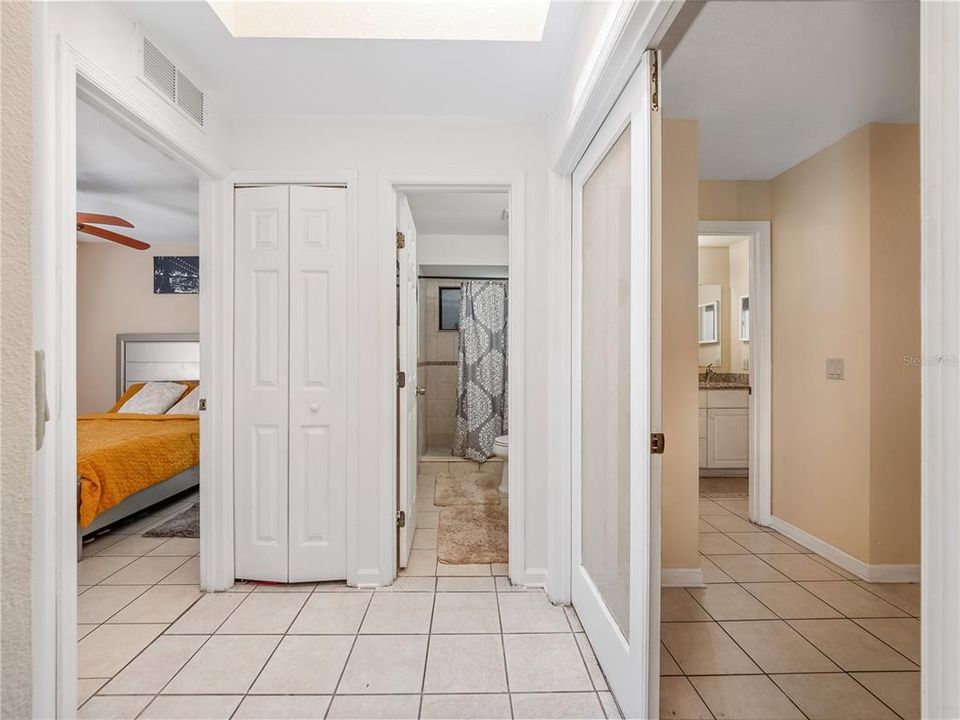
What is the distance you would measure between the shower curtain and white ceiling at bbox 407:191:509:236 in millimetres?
701

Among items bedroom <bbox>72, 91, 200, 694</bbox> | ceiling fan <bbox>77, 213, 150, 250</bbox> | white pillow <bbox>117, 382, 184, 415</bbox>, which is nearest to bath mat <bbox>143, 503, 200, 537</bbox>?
bedroom <bbox>72, 91, 200, 694</bbox>

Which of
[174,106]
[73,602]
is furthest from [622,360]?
[174,106]

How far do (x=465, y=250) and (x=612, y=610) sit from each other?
4.09 metres

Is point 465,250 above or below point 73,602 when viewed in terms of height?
above

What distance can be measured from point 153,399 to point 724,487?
5.15m

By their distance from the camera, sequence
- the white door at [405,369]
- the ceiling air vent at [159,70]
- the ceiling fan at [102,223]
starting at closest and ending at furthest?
the ceiling air vent at [159,70] → the white door at [405,369] → the ceiling fan at [102,223]

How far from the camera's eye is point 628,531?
5.09 ft

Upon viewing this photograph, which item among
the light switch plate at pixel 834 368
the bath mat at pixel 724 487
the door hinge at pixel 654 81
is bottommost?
the bath mat at pixel 724 487

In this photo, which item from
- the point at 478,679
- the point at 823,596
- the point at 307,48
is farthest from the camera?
the point at 823,596

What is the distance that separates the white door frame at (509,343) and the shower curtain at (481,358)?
114 inches

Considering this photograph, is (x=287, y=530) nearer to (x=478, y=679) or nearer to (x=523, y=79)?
(x=478, y=679)

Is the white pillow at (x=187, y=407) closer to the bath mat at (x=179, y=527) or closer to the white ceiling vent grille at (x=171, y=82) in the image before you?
the bath mat at (x=179, y=527)

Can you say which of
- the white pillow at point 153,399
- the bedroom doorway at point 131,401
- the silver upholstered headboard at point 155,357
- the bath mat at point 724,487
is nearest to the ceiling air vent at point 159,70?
the bedroom doorway at point 131,401

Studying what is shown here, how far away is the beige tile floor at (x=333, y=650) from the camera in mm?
1620
